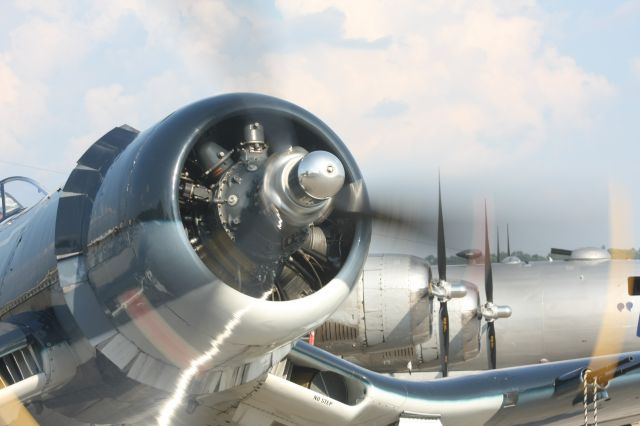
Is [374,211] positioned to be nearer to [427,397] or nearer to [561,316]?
[427,397]

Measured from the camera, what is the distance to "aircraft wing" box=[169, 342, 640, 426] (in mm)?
7625

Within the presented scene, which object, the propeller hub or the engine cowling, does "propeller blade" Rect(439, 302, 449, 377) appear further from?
the engine cowling

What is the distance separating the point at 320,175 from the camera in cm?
499

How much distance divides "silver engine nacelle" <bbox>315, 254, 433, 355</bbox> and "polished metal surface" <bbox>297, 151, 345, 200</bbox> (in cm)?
1185

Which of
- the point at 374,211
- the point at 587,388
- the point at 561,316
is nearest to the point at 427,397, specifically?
the point at 587,388

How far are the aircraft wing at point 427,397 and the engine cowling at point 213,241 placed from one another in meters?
1.38

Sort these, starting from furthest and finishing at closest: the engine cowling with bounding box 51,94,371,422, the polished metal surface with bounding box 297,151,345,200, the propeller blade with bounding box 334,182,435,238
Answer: the propeller blade with bounding box 334,182,435,238, the engine cowling with bounding box 51,94,371,422, the polished metal surface with bounding box 297,151,345,200

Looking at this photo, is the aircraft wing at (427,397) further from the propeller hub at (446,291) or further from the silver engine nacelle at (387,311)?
the silver engine nacelle at (387,311)

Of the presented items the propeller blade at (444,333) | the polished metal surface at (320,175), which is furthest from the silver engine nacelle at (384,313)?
the polished metal surface at (320,175)

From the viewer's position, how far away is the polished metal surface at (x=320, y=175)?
4996 millimetres

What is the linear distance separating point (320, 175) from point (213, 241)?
877 millimetres

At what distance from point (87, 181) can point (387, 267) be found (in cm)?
1138

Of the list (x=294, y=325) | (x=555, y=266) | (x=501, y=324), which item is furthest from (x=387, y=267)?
→ (x=294, y=325)

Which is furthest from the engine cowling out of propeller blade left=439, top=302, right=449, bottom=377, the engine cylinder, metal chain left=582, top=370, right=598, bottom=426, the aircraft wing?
propeller blade left=439, top=302, right=449, bottom=377
